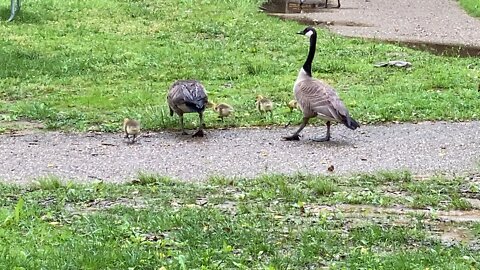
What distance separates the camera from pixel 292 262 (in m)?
5.49

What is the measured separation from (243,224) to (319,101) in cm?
407

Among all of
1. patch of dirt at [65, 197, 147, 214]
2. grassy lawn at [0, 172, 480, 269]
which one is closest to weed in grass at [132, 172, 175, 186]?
grassy lawn at [0, 172, 480, 269]

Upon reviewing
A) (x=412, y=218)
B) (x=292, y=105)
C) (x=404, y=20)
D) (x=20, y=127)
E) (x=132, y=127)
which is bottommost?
(x=404, y=20)

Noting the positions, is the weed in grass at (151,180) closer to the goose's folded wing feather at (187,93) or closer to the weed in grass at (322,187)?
the weed in grass at (322,187)

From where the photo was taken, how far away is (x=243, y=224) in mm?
6398

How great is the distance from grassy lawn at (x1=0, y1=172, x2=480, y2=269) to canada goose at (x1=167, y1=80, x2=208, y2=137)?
223 centimetres

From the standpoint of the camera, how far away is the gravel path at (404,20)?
835 inches

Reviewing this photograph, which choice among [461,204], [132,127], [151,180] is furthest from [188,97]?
[461,204]

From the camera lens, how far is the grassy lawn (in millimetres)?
5516

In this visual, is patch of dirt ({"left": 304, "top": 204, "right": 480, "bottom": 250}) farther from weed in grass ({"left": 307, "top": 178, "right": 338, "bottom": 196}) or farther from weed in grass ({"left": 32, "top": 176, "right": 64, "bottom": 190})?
weed in grass ({"left": 32, "top": 176, "right": 64, "bottom": 190})

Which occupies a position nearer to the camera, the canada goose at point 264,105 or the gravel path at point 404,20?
the canada goose at point 264,105

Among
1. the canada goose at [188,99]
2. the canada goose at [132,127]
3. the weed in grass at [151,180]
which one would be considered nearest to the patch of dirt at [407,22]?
the canada goose at [188,99]

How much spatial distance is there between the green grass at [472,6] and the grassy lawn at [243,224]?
19846 mm

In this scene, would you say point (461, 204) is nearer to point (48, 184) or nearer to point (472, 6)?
point (48, 184)
